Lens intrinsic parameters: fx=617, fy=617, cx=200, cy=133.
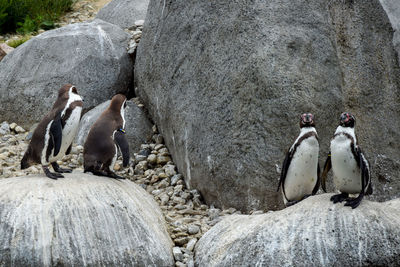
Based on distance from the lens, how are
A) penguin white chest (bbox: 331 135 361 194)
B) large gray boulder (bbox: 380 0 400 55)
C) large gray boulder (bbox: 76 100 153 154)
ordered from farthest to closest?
large gray boulder (bbox: 76 100 153 154) < large gray boulder (bbox: 380 0 400 55) < penguin white chest (bbox: 331 135 361 194)

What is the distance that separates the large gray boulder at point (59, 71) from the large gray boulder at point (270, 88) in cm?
196

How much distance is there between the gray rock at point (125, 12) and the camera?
10.3m

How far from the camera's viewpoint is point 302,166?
545 centimetres

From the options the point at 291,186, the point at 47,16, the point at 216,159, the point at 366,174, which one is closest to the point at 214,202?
the point at 216,159

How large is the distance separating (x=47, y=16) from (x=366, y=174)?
30.4 ft

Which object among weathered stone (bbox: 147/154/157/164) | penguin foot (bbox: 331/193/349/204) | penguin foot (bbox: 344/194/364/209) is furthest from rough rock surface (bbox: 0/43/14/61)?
penguin foot (bbox: 344/194/364/209)

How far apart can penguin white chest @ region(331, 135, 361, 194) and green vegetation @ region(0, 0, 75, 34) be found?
8.60 meters

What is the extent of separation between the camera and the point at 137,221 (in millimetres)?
5289

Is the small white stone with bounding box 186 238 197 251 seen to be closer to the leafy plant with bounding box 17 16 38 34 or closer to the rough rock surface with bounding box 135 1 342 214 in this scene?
the rough rock surface with bounding box 135 1 342 214

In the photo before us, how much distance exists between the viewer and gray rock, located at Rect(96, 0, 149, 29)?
406 inches

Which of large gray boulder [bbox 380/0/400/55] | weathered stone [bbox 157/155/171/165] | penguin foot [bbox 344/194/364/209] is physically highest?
large gray boulder [bbox 380/0/400/55]

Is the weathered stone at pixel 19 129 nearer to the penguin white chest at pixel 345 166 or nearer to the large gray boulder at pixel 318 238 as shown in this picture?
the large gray boulder at pixel 318 238

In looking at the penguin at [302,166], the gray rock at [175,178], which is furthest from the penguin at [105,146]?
the penguin at [302,166]

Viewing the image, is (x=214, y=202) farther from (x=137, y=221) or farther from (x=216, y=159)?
(x=137, y=221)
